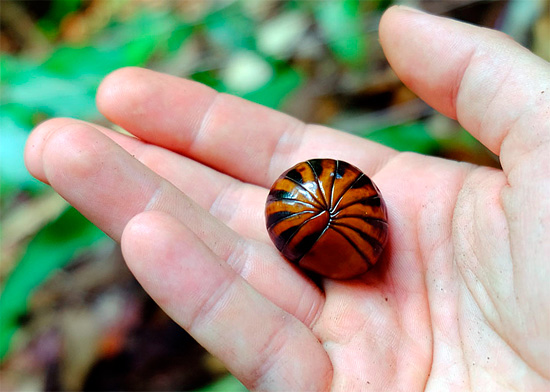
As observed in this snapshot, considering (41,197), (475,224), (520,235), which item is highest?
(520,235)

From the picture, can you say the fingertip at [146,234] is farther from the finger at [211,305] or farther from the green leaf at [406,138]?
the green leaf at [406,138]

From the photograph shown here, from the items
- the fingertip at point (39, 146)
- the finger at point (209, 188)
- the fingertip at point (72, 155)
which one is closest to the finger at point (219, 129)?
the finger at point (209, 188)

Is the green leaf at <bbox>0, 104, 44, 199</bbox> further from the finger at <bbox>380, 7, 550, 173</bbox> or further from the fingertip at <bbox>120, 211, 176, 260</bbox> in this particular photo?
the finger at <bbox>380, 7, 550, 173</bbox>

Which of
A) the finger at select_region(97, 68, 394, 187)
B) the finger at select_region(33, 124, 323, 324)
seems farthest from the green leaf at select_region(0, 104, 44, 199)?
the finger at select_region(33, 124, 323, 324)

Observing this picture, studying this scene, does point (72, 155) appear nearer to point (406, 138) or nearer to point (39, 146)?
point (39, 146)

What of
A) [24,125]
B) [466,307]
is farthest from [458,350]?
[24,125]

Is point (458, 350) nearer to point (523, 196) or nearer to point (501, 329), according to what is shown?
point (501, 329)

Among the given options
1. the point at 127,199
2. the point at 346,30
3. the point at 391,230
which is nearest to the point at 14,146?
the point at 127,199
